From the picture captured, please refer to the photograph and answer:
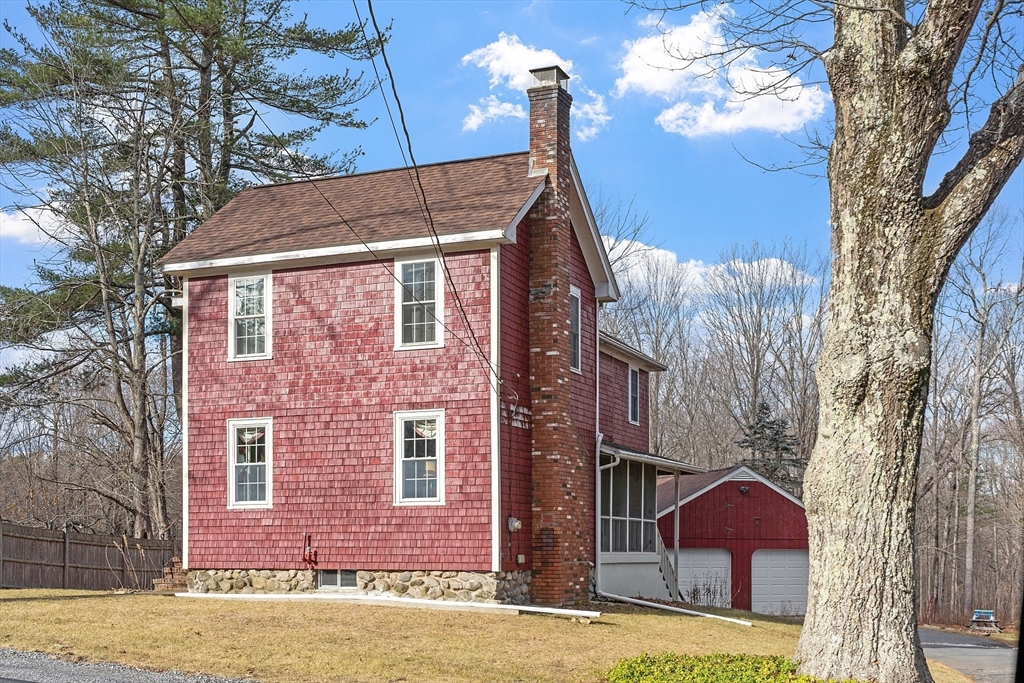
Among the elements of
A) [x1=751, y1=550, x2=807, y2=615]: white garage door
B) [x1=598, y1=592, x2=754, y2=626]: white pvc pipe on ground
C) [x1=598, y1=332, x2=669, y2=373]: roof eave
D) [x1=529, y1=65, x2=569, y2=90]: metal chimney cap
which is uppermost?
[x1=529, y1=65, x2=569, y2=90]: metal chimney cap

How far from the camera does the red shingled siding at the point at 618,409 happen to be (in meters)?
23.4

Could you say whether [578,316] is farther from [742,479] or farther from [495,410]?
[742,479]

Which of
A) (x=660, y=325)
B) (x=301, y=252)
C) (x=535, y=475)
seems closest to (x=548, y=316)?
(x=535, y=475)

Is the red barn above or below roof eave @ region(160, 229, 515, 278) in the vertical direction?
below

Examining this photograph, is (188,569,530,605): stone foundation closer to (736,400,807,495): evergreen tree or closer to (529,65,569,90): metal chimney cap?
(529,65,569,90): metal chimney cap

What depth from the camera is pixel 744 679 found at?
1007 cm

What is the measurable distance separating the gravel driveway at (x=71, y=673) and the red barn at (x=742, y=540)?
20.9 metres

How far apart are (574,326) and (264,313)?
5876 millimetres

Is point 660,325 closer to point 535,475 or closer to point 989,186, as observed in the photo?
point 535,475

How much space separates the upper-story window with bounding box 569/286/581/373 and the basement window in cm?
562

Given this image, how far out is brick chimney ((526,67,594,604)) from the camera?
729 inches

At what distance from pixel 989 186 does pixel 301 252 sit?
11.8 metres

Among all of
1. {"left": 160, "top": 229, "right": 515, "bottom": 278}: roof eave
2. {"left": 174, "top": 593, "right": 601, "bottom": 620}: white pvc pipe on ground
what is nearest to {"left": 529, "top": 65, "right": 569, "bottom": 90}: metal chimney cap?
{"left": 160, "top": 229, "right": 515, "bottom": 278}: roof eave

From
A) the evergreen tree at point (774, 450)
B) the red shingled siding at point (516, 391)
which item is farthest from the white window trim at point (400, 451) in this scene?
the evergreen tree at point (774, 450)
